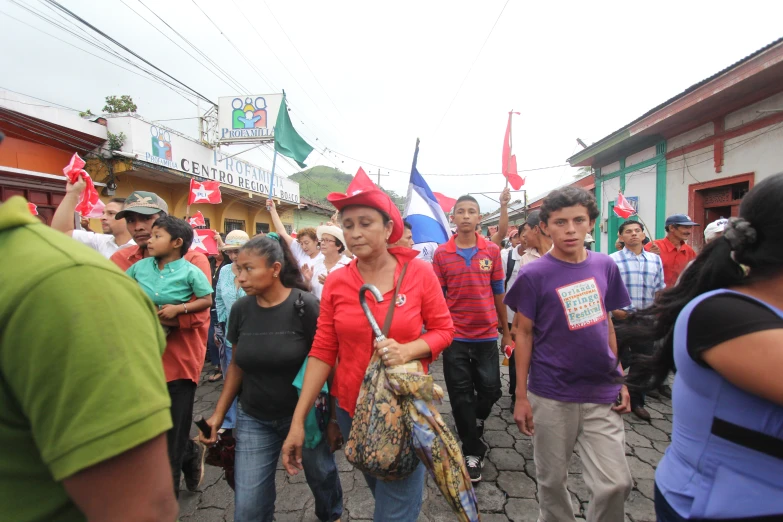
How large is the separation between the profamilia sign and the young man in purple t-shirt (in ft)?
46.3

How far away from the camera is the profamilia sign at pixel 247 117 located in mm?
14477

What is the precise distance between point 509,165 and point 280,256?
3699 millimetres

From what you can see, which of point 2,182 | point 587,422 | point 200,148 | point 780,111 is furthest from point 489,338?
point 200,148

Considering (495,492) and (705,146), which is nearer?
(495,492)

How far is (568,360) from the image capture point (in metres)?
2.21

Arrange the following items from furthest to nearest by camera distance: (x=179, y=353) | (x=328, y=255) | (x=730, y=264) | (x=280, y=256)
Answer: (x=328, y=255) → (x=179, y=353) → (x=280, y=256) → (x=730, y=264)

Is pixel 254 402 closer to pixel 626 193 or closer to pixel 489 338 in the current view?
pixel 489 338

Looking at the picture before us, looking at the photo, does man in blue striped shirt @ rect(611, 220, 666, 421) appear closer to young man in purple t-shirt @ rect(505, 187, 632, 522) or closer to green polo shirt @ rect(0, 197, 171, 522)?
young man in purple t-shirt @ rect(505, 187, 632, 522)

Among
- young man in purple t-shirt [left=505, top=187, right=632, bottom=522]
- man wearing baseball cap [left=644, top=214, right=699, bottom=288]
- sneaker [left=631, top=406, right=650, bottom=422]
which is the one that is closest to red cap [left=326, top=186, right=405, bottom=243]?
young man in purple t-shirt [left=505, top=187, right=632, bottom=522]

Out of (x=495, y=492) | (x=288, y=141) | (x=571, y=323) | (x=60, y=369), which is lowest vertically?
(x=495, y=492)

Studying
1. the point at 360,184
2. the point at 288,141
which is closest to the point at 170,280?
the point at 360,184

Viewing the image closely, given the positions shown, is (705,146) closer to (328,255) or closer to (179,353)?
(328,255)

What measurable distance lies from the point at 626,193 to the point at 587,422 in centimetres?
1155

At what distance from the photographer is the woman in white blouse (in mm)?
4410
